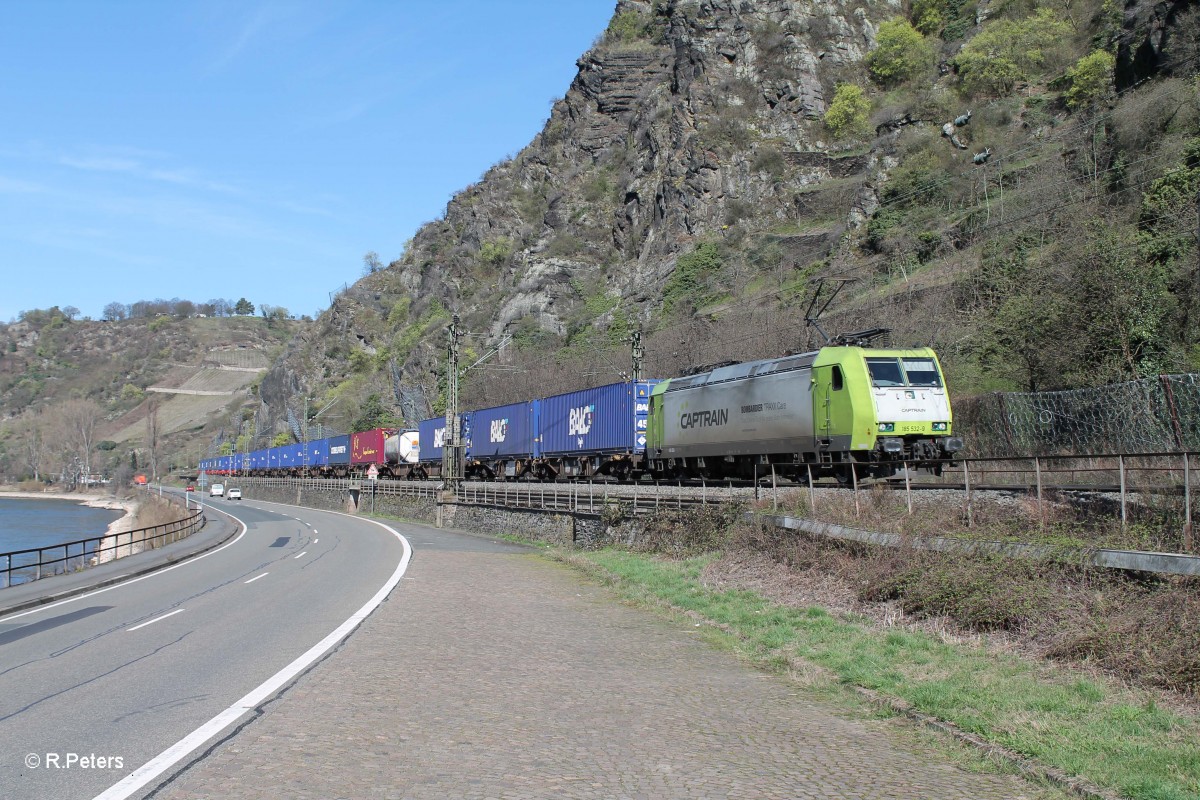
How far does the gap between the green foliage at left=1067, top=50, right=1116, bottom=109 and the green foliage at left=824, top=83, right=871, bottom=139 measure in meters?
22.3

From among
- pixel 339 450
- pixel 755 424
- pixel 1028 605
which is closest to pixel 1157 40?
pixel 755 424

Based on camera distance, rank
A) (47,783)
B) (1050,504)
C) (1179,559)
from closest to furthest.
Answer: (47,783) < (1179,559) < (1050,504)

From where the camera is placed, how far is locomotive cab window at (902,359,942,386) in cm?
2280

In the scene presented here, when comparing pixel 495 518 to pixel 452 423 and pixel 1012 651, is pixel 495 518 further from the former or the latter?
pixel 1012 651

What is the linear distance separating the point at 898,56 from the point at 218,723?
320 feet

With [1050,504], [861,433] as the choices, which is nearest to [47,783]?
[1050,504]

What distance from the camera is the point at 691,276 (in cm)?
7606

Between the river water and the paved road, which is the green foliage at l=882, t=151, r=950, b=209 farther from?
the paved road

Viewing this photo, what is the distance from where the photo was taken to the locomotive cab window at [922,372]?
898 inches

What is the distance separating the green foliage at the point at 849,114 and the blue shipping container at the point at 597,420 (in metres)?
54.4

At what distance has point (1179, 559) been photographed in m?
8.63

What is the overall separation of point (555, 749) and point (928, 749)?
2.70 metres

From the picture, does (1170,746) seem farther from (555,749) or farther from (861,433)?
(861,433)

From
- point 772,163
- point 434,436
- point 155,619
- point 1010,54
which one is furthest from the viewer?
point 772,163
